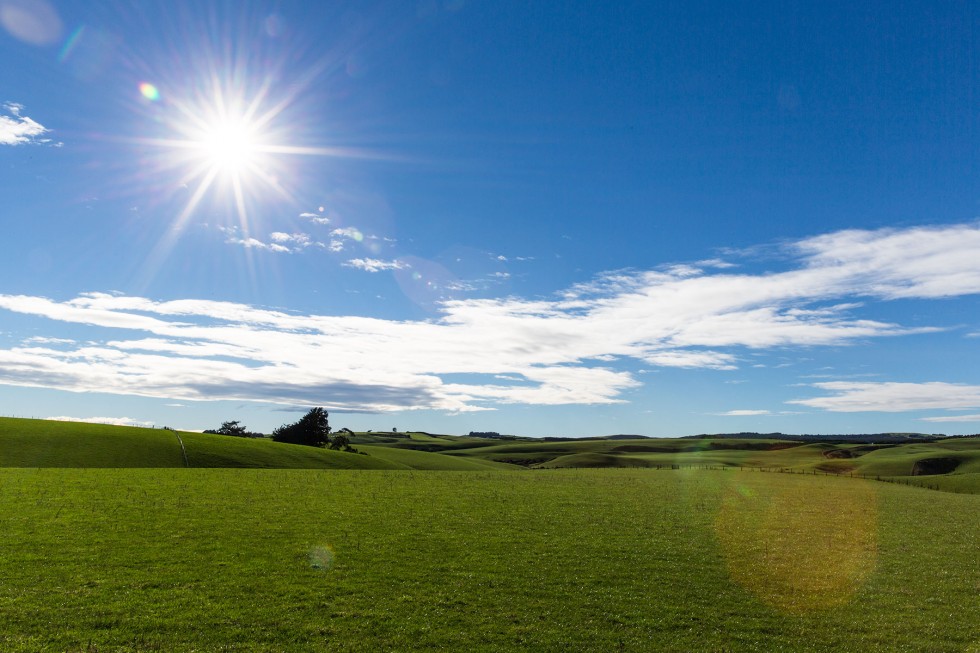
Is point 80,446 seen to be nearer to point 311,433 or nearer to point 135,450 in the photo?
point 135,450

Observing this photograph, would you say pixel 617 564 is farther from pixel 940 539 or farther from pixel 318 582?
pixel 940 539

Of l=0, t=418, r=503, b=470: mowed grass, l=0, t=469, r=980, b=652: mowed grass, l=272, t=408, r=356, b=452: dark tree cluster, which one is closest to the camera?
l=0, t=469, r=980, b=652: mowed grass

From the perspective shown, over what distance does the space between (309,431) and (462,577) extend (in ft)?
391

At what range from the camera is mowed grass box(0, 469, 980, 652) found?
18031 mm

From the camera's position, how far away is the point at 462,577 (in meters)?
23.6

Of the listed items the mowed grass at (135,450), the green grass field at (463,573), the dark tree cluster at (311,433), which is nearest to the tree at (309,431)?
the dark tree cluster at (311,433)

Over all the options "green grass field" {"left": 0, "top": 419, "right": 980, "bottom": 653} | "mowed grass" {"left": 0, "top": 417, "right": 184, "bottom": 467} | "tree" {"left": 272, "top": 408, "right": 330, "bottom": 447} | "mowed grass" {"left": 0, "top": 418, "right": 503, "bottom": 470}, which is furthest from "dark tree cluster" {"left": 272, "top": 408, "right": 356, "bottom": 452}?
A: "green grass field" {"left": 0, "top": 419, "right": 980, "bottom": 653}

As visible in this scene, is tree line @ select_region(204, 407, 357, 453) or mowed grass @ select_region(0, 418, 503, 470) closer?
mowed grass @ select_region(0, 418, 503, 470)

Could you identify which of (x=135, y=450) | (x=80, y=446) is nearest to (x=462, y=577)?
(x=135, y=450)

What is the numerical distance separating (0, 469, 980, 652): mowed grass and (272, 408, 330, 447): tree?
302ft

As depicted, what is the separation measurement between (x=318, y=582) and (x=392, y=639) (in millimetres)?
6077

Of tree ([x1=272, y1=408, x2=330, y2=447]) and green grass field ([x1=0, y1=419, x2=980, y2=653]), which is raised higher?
tree ([x1=272, y1=408, x2=330, y2=447])

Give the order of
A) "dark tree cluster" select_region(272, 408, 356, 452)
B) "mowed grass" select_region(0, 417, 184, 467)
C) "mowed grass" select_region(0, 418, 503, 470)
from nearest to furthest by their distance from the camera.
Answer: "mowed grass" select_region(0, 417, 184, 467)
"mowed grass" select_region(0, 418, 503, 470)
"dark tree cluster" select_region(272, 408, 356, 452)

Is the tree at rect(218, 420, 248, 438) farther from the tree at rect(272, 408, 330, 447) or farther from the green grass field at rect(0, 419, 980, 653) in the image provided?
the green grass field at rect(0, 419, 980, 653)
